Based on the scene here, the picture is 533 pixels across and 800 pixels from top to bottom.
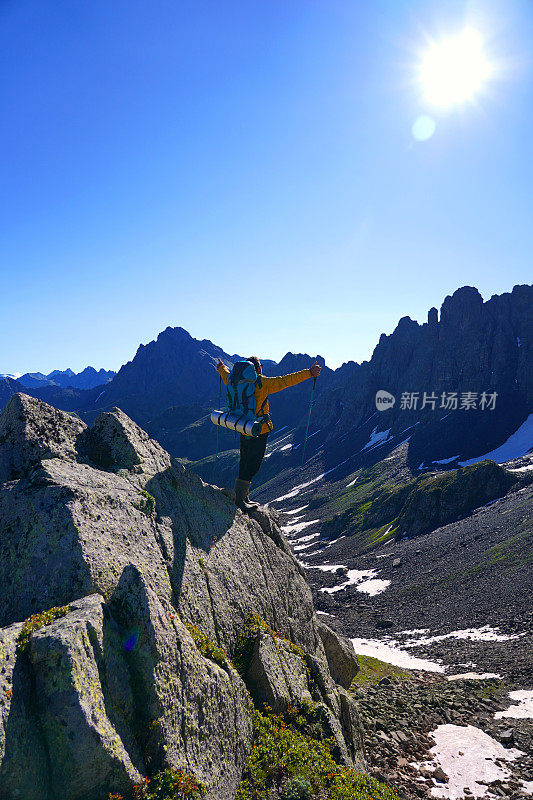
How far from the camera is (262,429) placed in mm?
15773

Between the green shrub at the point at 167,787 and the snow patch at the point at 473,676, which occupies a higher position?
the green shrub at the point at 167,787

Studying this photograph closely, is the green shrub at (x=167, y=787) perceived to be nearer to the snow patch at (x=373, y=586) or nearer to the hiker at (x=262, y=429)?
the hiker at (x=262, y=429)

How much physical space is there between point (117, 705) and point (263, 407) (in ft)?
35.0

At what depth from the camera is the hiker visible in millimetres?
15375

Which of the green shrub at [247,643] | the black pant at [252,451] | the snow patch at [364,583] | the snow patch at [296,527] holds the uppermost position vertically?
the black pant at [252,451]

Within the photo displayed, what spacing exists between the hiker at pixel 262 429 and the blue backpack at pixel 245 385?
6.4 inches

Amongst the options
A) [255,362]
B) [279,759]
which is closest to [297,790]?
[279,759]

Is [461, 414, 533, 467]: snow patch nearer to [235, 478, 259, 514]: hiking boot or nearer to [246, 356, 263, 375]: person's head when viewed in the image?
[235, 478, 259, 514]: hiking boot

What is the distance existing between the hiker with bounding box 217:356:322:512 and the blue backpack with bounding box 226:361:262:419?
16cm

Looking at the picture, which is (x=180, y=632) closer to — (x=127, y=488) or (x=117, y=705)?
(x=117, y=705)

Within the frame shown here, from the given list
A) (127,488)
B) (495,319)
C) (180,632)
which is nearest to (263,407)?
(127,488)

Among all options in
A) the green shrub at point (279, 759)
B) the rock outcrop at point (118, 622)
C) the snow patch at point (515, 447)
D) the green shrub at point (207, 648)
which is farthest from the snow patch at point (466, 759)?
the snow patch at point (515, 447)

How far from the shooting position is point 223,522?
14.8m

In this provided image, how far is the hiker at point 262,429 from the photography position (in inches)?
605
